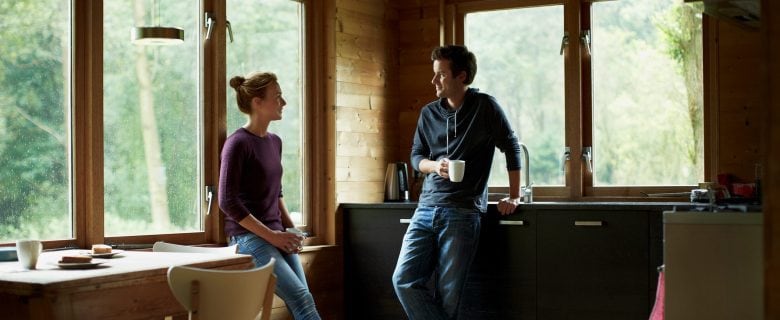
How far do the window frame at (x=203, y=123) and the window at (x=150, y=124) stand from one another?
49 mm

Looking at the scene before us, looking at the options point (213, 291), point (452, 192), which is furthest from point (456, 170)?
point (213, 291)

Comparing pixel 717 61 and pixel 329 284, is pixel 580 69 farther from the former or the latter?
pixel 329 284

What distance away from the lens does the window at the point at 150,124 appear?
4125mm

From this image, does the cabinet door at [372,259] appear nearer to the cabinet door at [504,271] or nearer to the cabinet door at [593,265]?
the cabinet door at [504,271]

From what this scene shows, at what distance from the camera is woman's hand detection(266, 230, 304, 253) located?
13.5 ft

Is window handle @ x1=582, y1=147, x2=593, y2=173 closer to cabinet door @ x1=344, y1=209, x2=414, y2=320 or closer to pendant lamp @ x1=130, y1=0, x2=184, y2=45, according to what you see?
cabinet door @ x1=344, y1=209, x2=414, y2=320

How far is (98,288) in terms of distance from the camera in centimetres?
289

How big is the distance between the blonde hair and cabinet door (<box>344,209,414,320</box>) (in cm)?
126

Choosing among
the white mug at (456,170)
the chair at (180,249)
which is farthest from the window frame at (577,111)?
the chair at (180,249)

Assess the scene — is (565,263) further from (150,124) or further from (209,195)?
(150,124)

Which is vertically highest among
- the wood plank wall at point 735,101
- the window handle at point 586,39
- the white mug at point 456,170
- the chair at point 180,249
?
the window handle at point 586,39

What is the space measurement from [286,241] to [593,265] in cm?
151

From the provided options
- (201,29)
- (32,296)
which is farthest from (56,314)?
(201,29)

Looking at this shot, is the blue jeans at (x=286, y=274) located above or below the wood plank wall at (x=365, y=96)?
below
